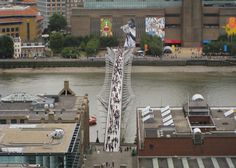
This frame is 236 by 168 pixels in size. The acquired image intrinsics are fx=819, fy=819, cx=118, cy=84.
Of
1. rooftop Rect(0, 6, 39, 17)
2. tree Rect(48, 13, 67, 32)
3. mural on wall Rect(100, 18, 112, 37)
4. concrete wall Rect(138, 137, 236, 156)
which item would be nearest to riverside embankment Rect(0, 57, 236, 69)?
mural on wall Rect(100, 18, 112, 37)

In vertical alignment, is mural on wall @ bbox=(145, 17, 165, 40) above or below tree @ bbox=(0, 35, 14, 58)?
above

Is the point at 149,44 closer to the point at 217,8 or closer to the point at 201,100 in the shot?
the point at 217,8

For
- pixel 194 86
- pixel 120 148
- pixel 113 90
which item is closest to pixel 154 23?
pixel 194 86

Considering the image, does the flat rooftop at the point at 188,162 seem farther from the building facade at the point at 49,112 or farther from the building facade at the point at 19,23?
the building facade at the point at 19,23

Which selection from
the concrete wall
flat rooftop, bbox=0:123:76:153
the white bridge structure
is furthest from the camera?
the white bridge structure

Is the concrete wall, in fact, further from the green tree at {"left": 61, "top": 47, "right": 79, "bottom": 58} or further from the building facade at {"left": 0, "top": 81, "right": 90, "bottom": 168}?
the green tree at {"left": 61, "top": 47, "right": 79, "bottom": 58}

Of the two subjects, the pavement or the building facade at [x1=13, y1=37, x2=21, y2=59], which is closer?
the pavement
